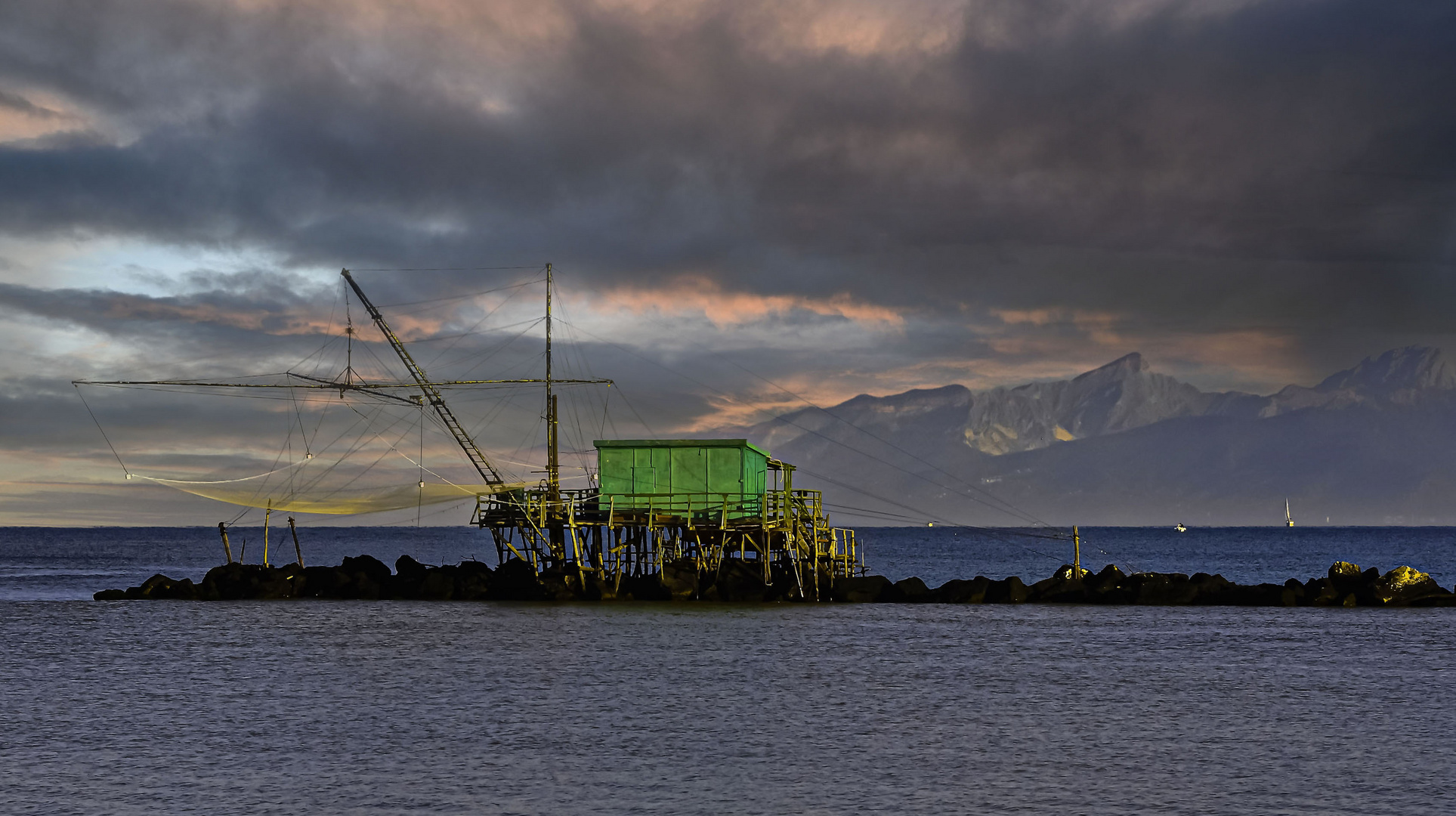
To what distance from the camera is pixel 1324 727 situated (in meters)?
27.6

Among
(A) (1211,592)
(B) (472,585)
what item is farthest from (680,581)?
(A) (1211,592)

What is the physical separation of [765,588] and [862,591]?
16.3 ft

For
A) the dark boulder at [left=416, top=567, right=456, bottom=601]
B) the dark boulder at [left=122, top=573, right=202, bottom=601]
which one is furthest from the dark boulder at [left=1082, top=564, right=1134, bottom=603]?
the dark boulder at [left=122, top=573, right=202, bottom=601]

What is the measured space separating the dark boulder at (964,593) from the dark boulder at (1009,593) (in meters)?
0.35

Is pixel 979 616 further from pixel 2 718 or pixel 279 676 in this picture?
pixel 2 718

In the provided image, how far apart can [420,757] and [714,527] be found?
108ft

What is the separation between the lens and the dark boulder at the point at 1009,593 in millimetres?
62312

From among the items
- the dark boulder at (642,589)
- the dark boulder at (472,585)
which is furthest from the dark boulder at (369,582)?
the dark boulder at (642,589)

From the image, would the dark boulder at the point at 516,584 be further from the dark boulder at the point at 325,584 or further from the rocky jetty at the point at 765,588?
the dark boulder at the point at 325,584

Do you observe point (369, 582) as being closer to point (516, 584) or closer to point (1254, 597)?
point (516, 584)

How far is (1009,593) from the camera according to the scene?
2462 inches

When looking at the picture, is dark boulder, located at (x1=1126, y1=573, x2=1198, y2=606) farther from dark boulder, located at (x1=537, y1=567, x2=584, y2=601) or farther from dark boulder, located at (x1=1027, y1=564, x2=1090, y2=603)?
dark boulder, located at (x1=537, y1=567, x2=584, y2=601)

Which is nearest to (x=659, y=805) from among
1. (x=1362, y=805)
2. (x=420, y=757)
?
(x=420, y=757)

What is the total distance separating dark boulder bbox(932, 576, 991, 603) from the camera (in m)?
62.1
